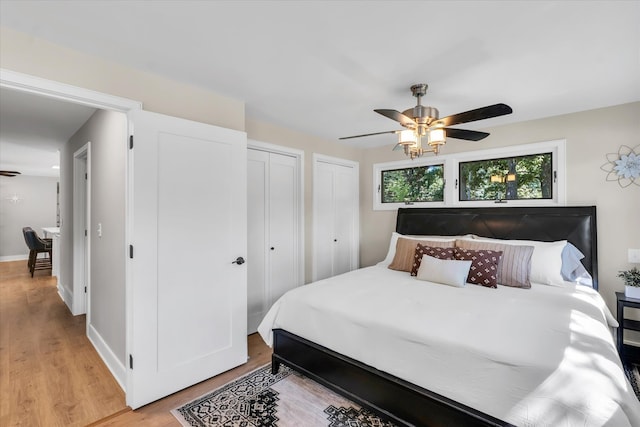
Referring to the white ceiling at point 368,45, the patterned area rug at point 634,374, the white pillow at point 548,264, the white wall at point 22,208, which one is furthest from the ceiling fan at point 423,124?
the white wall at point 22,208

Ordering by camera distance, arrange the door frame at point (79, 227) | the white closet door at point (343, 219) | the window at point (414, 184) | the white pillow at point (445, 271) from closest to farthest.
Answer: the white pillow at point (445, 271)
the door frame at point (79, 227)
the window at point (414, 184)
the white closet door at point (343, 219)

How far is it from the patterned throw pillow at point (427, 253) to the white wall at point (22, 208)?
984 cm

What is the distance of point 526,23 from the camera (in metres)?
1.61

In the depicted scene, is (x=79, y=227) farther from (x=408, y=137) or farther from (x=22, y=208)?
(x=22, y=208)

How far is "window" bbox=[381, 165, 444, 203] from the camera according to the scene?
3.97m

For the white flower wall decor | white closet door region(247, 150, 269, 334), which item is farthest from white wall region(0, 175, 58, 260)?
the white flower wall decor

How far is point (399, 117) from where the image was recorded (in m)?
2.16

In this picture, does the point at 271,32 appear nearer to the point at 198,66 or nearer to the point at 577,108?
the point at 198,66

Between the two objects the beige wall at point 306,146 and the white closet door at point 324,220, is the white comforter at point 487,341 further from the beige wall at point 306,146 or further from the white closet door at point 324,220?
the white closet door at point 324,220

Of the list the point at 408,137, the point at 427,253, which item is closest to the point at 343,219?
the point at 427,253

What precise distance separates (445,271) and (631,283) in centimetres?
153

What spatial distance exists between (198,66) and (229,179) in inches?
33.9

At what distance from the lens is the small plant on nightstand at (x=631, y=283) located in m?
2.45

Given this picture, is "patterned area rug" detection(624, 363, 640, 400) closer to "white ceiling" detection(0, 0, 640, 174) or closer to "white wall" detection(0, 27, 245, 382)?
"white ceiling" detection(0, 0, 640, 174)
